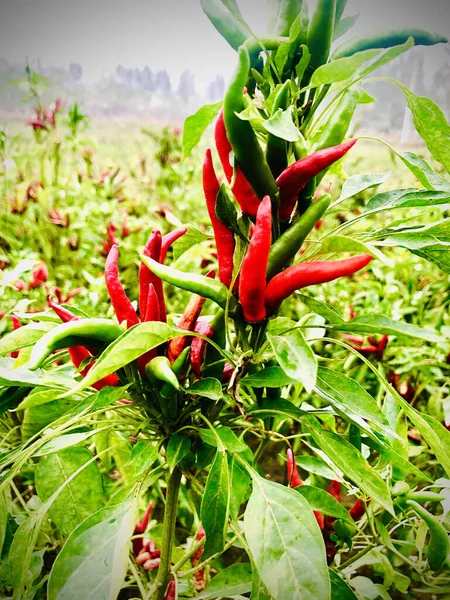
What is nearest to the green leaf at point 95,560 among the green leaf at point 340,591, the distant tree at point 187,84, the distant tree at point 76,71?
the green leaf at point 340,591

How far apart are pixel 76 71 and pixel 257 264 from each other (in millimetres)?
2705

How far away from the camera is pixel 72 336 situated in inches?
16.6

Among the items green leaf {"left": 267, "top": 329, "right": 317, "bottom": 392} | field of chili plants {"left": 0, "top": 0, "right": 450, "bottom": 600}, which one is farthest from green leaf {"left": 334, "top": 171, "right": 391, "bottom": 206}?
green leaf {"left": 267, "top": 329, "right": 317, "bottom": 392}

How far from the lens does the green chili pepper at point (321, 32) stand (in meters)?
0.42

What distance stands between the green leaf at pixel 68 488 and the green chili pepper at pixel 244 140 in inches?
14.5

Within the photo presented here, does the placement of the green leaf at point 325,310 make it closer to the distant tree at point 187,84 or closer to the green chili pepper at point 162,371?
the green chili pepper at point 162,371

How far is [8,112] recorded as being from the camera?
2.39 metres

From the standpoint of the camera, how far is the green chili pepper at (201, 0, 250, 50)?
0.46 meters

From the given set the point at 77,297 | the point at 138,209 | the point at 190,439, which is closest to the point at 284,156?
the point at 190,439

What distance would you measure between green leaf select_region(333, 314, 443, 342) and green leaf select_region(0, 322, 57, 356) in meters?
0.31

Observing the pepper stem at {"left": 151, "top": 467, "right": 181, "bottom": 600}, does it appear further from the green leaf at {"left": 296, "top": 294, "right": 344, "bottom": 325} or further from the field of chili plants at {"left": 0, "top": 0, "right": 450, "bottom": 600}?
the green leaf at {"left": 296, "top": 294, "right": 344, "bottom": 325}

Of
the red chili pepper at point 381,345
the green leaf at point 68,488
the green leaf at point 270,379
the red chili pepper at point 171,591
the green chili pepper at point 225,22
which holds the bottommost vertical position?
the red chili pepper at point 171,591

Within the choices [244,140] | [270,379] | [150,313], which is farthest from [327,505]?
[244,140]

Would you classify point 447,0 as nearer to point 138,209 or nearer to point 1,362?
point 1,362
